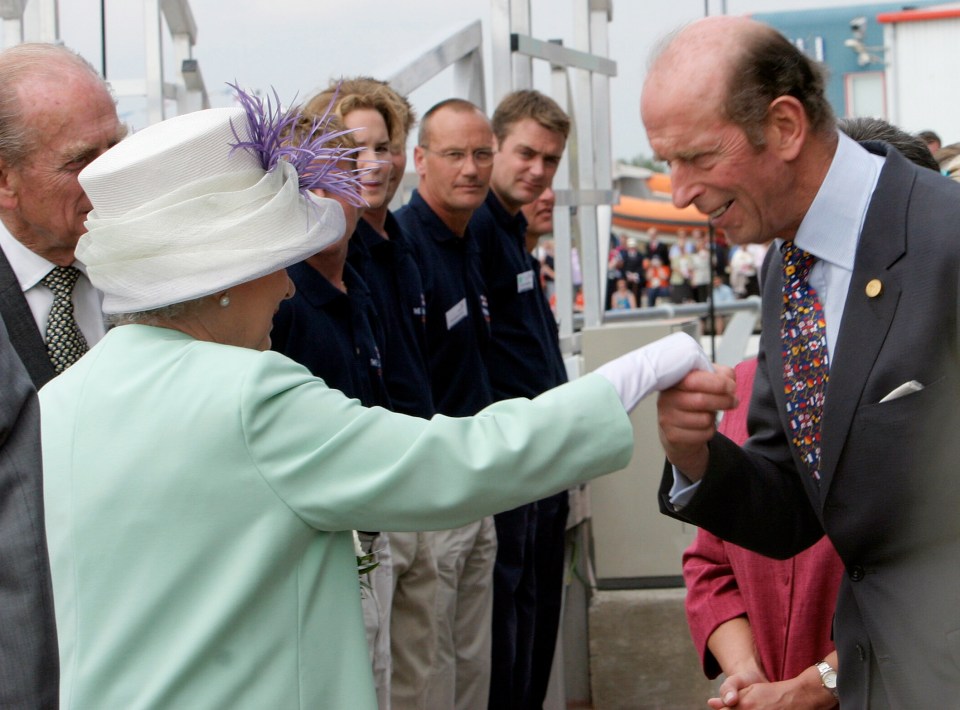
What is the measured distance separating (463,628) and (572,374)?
6.71 ft

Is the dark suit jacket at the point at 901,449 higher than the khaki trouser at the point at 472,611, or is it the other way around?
the dark suit jacket at the point at 901,449

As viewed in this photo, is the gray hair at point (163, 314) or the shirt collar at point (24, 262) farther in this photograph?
the shirt collar at point (24, 262)

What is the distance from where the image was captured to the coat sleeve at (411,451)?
5.98 ft

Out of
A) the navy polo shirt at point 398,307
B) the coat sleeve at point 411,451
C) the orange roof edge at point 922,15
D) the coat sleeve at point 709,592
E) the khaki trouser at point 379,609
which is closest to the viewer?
the coat sleeve at point 411,451

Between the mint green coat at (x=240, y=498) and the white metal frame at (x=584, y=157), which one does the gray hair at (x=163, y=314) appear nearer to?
the mint green coat at (x=240, y=498)

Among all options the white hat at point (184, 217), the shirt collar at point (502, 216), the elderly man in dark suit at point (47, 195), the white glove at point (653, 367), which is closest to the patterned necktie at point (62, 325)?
the elderly man in dark suit at point (47, 195)

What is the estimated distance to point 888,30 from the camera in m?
12.7

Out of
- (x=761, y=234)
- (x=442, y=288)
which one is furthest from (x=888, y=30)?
(x=761, y=234)

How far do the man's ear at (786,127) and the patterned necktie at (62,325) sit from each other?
1.55 metres

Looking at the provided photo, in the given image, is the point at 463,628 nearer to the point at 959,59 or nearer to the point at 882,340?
the point at 882,340

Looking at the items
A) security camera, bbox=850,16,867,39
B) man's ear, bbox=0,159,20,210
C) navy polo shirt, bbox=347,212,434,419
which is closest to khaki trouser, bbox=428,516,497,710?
navy polo shirt, bbox=347,212,434,419

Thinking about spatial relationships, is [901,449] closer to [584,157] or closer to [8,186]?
[8,186]

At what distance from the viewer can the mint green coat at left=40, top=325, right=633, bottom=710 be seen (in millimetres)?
1829

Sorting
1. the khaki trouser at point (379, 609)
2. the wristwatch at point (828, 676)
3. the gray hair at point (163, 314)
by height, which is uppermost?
the gray hair at point (163, 314)
